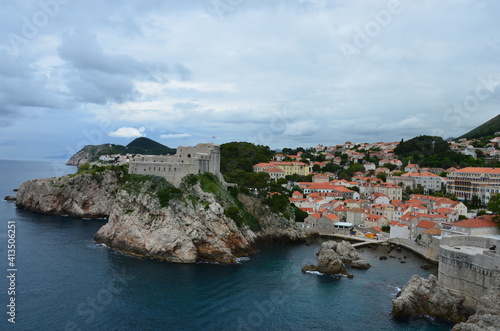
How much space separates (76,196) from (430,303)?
5415cm

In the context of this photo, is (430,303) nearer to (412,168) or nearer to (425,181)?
(425,181)

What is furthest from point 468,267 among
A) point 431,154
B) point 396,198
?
point 431,154

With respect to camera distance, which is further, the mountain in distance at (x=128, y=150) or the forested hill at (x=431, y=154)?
the mountain in distance at (x=128, y=150)

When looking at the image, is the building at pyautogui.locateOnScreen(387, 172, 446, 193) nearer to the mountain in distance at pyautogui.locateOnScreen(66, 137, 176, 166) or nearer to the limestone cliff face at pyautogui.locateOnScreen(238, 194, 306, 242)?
the limestone cliff face at pyautogui.locateOnScreen(238, 194, 306, 242)

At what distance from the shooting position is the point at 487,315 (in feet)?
65.4

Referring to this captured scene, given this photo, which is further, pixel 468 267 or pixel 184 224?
pixel 184 224

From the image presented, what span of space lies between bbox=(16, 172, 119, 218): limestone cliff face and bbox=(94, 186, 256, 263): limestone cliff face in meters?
18.9

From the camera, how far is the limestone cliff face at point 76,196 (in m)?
57.8

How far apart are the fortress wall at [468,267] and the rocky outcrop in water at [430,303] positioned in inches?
34.7

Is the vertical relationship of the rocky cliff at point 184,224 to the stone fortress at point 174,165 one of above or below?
below

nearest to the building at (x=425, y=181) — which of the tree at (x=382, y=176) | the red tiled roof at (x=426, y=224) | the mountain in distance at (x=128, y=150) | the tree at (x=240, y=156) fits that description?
the tree at (x=382, y=176)

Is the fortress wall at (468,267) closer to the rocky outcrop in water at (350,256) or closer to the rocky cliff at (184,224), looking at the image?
the rocky outcrop in water at (350,256)

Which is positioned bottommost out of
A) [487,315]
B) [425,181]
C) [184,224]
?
[487,315]

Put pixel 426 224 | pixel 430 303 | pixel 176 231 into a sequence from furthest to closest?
pixel 426 224 → pixel 176 231 → pixel 430 303
